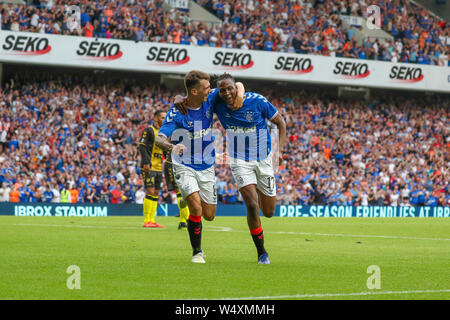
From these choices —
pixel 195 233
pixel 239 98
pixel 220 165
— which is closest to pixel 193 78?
pixel 239 98

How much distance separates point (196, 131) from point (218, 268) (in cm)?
187

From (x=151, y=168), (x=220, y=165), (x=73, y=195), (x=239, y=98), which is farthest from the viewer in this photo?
(x=220, y=165)

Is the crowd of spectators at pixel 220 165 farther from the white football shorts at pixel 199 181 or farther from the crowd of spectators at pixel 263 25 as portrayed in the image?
the white football shorts at pixel 199 181

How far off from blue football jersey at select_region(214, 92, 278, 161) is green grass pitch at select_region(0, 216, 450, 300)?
4.75 ft

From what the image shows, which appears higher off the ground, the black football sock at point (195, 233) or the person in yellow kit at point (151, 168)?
the black football sock at point (195, 233)

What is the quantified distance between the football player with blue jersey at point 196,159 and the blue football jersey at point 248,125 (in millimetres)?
257

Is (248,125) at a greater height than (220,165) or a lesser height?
greater

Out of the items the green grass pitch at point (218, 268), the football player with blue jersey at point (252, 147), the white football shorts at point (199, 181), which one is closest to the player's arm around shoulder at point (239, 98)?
the football player with blue jersey at point (252, 147)

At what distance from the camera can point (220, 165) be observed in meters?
34.8

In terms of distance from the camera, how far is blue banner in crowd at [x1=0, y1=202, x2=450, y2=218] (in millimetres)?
27766

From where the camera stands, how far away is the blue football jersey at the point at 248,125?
10.3 meters

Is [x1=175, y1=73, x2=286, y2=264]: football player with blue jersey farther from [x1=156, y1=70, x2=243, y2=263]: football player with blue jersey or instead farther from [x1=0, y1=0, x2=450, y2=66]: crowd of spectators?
[x1=0, y1=0, x2=450, y2=66]: crowd of spectators

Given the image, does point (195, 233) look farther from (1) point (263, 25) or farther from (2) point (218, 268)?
(1) point (263, 25)
